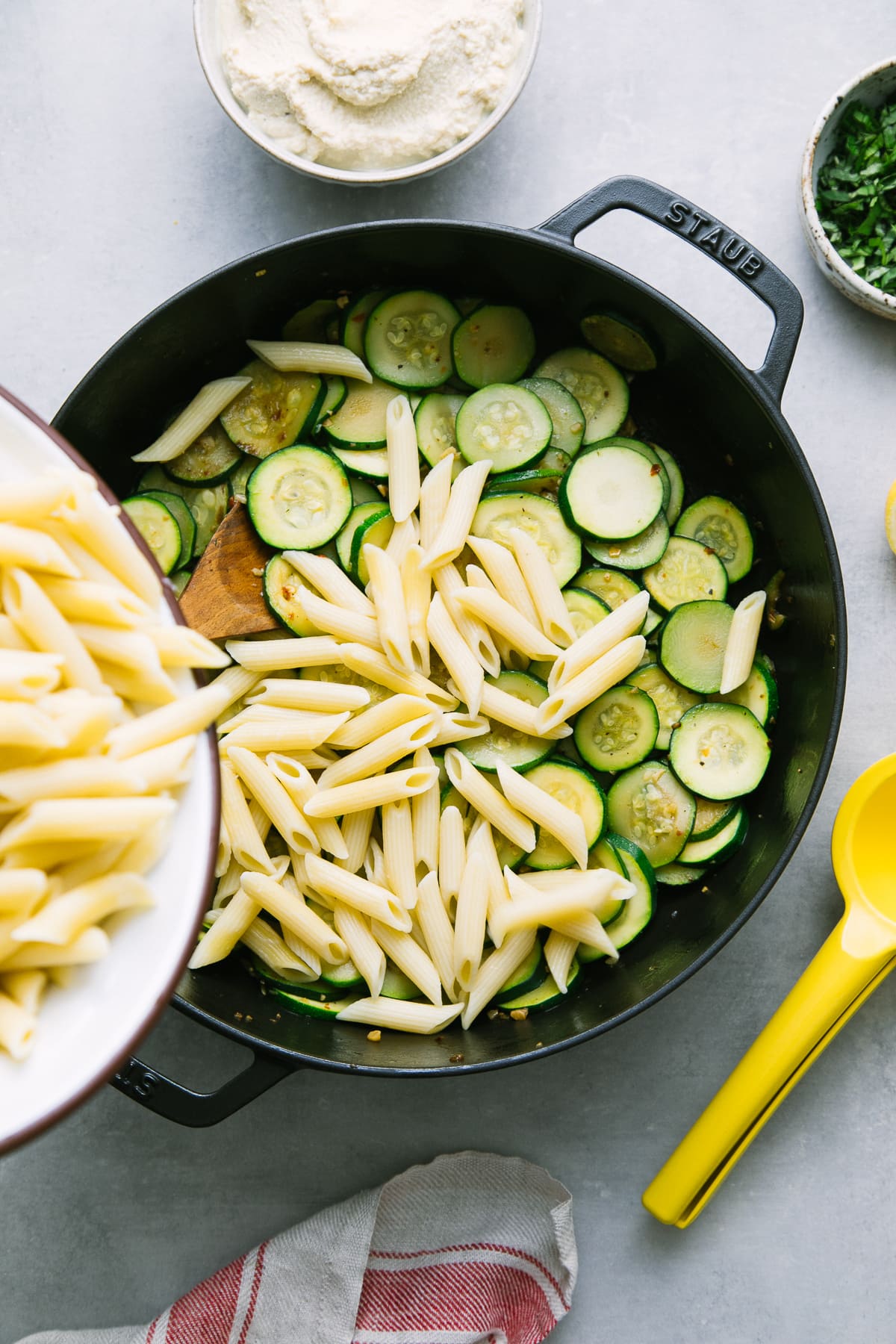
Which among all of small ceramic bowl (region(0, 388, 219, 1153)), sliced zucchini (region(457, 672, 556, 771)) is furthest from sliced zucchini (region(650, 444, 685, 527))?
small ceramic bowl (region(0, 388, 219, 1153))

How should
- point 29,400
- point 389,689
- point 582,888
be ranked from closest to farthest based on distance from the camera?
point 582,888
point 389,689
point 29,400

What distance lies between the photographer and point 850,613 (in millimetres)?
2387

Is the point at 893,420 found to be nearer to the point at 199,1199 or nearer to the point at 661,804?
the point at 661,804

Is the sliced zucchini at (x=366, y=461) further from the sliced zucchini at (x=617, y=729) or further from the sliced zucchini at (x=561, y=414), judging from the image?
the sliced zucchini at (x=617, y=729)

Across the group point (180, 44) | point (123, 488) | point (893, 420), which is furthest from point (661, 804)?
point (180, 44)

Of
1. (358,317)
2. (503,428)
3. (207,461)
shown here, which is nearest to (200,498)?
(207,461)

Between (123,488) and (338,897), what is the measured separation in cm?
100

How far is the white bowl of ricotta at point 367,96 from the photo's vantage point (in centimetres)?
209

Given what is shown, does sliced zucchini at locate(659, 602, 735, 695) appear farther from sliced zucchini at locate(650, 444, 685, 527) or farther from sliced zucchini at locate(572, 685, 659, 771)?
sliced zucchini at locate(650, 444, 685, 527)

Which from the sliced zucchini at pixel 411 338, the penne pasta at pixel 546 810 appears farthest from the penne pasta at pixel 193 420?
the penne pasta at pixel 546 810

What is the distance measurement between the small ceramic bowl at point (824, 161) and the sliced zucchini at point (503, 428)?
0.71m

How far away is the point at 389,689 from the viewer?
2.17 m

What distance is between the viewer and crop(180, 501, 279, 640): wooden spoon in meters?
2.14

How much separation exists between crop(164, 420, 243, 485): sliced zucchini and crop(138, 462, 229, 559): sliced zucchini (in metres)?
0.02
